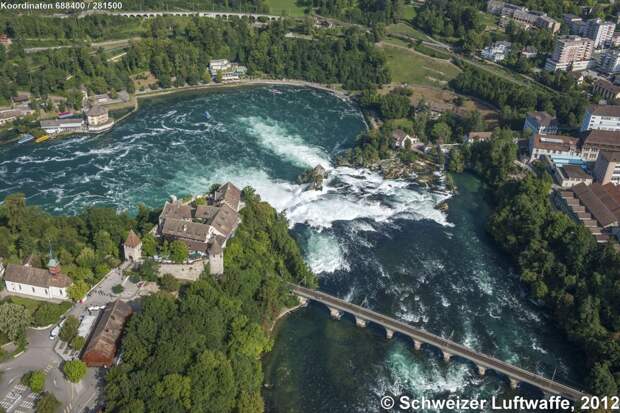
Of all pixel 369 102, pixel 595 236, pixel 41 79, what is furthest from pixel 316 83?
pixel 595 236

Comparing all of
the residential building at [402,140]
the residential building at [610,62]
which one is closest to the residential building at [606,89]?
the residential building at [610,62]

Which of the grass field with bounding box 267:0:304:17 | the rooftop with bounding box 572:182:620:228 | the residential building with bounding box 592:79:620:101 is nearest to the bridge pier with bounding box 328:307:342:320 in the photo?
the rooftop with bounding box 572:182:620:228

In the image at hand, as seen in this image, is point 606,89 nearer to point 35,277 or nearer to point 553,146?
point 553,146

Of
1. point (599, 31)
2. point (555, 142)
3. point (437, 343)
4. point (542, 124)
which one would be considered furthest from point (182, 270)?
point (599, 31)

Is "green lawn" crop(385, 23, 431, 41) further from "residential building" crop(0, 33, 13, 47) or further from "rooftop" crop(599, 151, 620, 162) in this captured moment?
"residential building" crop(0, 33, 13, 47)

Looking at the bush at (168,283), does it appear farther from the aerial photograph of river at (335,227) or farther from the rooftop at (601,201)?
the rooftop at (601,201)
